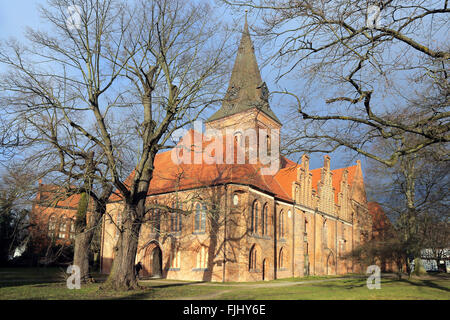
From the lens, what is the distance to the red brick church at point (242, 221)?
24.5 meters

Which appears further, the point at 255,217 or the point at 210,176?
the point at 210,176

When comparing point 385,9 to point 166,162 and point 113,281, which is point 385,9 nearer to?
point 113,281

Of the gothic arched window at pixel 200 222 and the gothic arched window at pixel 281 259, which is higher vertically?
the gothic arched window at pixel 200 222

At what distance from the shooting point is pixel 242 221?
24844mm

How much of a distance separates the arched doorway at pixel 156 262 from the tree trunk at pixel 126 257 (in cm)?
1397

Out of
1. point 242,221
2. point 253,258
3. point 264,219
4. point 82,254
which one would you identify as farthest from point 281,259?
point 82,254

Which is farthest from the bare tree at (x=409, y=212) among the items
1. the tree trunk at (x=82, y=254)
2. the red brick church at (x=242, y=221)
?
the tree trunk at (x=82, y=254)

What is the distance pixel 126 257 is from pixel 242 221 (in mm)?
10972

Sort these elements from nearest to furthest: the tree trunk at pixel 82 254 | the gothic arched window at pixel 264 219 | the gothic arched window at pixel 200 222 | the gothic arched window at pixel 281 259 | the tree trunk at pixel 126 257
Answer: the tree trunk at pixel 126 257
the tree trunk at pixel 82 254
the gothic arched window at pixel 200 222
the gothic arched window at pixel 264 219
the gothic arched window at pixel 281 259

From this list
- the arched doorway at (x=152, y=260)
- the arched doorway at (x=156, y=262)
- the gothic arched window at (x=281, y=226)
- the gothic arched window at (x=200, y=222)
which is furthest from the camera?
the gothic arched window at (x=281, y=226)

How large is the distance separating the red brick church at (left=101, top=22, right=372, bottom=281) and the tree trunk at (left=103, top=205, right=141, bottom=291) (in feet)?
4.73

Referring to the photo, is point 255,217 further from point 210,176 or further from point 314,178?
point 314,178

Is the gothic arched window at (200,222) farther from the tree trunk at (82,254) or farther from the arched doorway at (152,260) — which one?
the tree trunk at (82,254)

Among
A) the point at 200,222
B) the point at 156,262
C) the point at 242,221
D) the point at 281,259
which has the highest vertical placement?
the point at 242,221
